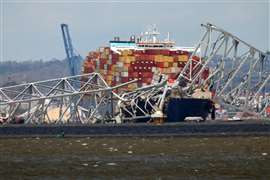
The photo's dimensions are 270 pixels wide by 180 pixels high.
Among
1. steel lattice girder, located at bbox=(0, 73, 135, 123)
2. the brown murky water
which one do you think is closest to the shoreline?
the brown murky water

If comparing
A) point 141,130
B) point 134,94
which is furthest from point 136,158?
point 134,94

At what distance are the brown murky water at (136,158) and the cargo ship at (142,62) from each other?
32322 mm

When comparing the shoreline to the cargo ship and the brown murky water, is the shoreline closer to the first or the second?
the brown murky water

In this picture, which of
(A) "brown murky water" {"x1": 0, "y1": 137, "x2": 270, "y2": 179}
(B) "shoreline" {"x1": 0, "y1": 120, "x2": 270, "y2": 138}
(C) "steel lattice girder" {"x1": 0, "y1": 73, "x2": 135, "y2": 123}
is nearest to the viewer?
(A) "brown murky water" {"x1": 0, "y1": 137, "x2": 270, "y2": 179}

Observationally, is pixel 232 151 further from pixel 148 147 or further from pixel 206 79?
pixel 206 79

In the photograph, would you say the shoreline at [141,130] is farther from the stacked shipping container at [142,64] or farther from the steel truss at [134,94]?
the stacked shipping container at [142,64]

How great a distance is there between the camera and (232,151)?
4312cm

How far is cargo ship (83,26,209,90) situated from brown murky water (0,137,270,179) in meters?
32.3

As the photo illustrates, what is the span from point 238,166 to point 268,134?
20627 millimetres

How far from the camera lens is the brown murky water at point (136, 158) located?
3309cm

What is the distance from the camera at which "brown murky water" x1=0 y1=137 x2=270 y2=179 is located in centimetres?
3309

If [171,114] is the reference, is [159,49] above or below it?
above

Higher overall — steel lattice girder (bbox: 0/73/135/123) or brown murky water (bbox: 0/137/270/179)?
steel lattice girder (bbox: 0/73/135/123)

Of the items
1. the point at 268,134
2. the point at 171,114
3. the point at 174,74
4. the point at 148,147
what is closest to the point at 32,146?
the point at 148,147
